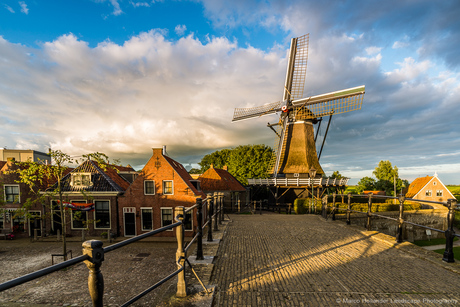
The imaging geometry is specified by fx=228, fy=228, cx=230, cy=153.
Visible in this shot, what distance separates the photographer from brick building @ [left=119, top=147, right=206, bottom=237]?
59.0ft

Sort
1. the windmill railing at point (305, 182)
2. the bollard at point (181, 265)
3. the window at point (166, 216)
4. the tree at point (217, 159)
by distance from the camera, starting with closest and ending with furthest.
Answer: the bollard at point (181, 265), the window at point (166, 216), the windmill railing at point (305, 182), the tree at point (217, 159)

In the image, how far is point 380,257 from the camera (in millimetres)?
4887

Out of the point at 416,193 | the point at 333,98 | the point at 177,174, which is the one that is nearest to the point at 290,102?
the point at 333,98

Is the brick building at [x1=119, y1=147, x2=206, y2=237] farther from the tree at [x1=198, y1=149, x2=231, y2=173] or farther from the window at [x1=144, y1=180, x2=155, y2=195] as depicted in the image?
the tree at [x1=198, y1=149, x2=231, y2=173]

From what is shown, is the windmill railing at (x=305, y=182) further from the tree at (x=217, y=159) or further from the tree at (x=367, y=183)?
the tree at (x=367, y=183)

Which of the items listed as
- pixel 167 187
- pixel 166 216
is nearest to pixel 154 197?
pixel 167 187

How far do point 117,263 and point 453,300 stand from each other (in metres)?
13.8

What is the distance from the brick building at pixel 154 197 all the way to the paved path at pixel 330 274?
40.7 feet

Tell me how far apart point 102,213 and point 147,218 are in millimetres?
3715

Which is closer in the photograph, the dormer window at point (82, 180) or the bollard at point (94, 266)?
the bollard at point (94, 266)

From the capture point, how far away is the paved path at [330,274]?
10.8ft

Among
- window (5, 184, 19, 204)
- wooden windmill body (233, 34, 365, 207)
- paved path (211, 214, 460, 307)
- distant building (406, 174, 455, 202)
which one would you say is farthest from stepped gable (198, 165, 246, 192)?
distant building (406, 174, 455, 202)

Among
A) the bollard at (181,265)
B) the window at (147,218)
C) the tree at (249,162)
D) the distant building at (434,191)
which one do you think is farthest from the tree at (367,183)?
the bollard at (181,265)

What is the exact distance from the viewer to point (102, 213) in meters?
18.4
